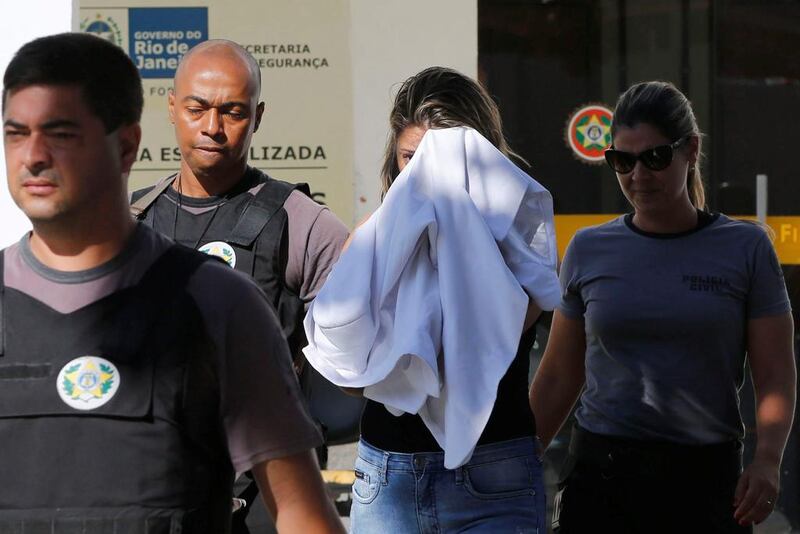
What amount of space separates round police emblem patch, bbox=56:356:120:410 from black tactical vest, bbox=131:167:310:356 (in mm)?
1321

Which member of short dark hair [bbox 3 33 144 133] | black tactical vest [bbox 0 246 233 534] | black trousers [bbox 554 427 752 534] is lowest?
black trousers [bbox 554 427 752 534]

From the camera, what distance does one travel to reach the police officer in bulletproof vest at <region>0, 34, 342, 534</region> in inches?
77.3

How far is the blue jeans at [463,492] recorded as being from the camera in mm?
2768

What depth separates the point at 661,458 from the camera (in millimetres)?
3254

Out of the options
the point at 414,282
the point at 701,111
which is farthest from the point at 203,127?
the point at 701,111

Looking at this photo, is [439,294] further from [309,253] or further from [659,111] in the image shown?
[659,111]

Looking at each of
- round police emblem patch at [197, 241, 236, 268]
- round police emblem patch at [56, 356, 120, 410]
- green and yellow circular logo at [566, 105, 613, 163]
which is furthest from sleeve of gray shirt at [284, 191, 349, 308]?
green and yellow circular logo at [566, 105, 613, 163]

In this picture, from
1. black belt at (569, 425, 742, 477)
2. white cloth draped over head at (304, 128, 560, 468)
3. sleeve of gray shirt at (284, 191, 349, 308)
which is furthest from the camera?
sleeve of gray shirt at (284, 191, 349, 308)

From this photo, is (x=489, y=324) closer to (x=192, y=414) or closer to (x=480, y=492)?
(x=480, y=492)

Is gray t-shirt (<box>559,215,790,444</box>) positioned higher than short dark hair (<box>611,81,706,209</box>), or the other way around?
short dark hair (<box>611,81,706,209</box>)

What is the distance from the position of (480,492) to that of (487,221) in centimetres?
60

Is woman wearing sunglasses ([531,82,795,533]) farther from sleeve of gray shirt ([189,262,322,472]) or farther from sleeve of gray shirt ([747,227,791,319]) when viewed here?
sleeve of gray shirt ([189,262,322,472])

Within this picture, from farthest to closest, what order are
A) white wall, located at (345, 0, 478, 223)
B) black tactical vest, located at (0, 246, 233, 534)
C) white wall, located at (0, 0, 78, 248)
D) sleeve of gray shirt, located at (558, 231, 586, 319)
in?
white wall, located at (345, 0, 478, 223), white wall, located at (0, 0, 78, 248), sleeve of gray shirt, located at (558, 231, 586, 319), black tactical vest, located at (0, 246, 233, 534)

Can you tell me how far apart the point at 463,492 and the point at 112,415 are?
1026 mm
